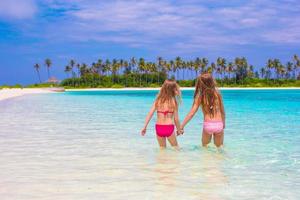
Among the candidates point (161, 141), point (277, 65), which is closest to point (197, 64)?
point (277, 65)

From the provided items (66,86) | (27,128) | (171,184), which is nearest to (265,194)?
(171,184)

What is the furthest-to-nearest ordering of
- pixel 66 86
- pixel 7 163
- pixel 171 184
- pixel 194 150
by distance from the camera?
pixel 66 86 < pixel 194 150 < pixel 7 163 < pixel 171 184

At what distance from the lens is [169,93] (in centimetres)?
859

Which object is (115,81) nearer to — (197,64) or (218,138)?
(197,64)

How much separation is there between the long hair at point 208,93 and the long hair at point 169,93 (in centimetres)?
41

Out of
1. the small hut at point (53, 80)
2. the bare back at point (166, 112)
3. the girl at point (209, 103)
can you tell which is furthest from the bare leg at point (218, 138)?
the small hut at point (53, 80)

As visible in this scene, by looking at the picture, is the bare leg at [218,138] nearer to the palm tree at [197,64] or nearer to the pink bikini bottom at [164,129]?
the pink bikini bottom at [164,129]

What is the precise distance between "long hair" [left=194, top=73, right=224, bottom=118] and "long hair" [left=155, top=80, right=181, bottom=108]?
0.41 meters

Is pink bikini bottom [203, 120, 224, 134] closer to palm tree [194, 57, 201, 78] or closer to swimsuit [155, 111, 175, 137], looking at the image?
swimsuit [155, 111, 175, 137]

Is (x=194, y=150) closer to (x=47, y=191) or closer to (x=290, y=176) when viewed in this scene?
(x=290, y=176)

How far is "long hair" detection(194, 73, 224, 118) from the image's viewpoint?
8469 mm

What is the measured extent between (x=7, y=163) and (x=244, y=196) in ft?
15.3

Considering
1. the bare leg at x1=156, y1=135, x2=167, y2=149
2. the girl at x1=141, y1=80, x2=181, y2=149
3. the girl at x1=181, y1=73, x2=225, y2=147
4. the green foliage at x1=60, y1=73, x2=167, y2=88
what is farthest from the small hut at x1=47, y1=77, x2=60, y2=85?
the girl at x1=181, y1=73, x2=225, y2=147

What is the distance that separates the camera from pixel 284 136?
1293 centimetres
